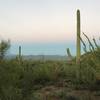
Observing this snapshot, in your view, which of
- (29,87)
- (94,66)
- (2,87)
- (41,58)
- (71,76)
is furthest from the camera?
(41,58)

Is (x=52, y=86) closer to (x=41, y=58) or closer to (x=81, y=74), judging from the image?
(x=81, y=74)

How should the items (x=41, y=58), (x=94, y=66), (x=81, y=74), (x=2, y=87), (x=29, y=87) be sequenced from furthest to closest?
(x=41, y=58), (x=81, y=74), (x=94, y=66), (x=29, y=87), (x=2, y=87)

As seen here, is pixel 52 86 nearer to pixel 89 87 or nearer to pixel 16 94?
pixel 89 87

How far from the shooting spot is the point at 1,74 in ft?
36.2

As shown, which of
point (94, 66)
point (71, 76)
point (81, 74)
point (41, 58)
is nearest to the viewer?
point (94, 66)

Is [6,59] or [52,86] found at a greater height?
[6,59]

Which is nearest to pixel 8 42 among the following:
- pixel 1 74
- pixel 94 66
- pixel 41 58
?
pixel 1 74

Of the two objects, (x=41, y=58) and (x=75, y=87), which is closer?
(x=75, y=87)

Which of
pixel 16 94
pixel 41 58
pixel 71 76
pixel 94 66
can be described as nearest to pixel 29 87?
pixel 16 94

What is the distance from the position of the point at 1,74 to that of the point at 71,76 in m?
10.0

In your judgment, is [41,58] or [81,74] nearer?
[81,74]

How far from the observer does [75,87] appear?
18578 mm

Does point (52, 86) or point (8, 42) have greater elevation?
point (8, 42)

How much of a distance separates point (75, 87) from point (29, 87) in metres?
7.23
